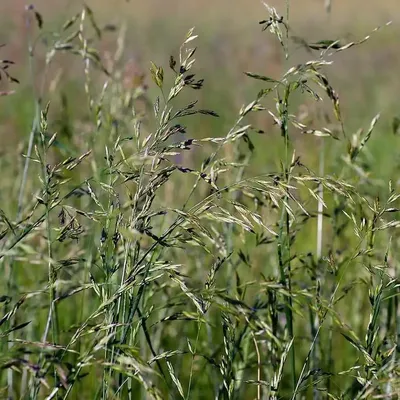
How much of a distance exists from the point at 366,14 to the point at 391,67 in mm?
7650

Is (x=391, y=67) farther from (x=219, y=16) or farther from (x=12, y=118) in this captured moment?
(x=219, y=16)

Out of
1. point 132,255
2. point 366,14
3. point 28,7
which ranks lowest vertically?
point 366,14

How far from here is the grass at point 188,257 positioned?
1.24 meters

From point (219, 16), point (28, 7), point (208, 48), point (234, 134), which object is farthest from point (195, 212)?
point (219, 16)

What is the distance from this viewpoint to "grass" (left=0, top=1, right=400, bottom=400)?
124cm

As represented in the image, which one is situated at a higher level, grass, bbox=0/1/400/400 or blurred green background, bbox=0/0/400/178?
grass, bbox=0/1/400/400

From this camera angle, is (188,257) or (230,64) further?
(230,64)

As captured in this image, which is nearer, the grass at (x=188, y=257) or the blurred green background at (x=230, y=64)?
the grass at (x=188, y=257)

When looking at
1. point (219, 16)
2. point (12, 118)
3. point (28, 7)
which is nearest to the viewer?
point (28, 7)

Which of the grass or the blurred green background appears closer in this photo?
the grass

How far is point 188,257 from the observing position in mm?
3033

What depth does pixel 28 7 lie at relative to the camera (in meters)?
2.14

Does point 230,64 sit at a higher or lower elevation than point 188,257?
lower

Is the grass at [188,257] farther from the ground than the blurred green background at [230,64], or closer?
farther from the ground
